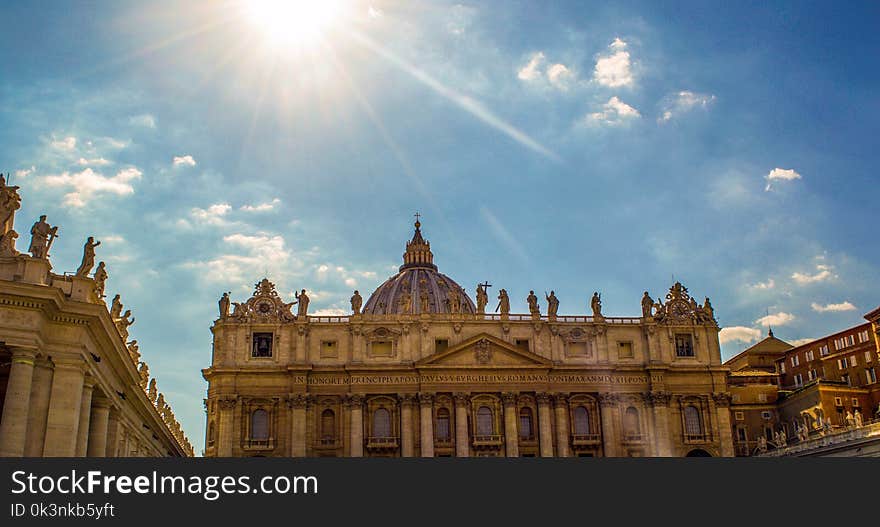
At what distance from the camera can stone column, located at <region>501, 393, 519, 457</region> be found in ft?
248

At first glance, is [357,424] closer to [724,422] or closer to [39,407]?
[724,422]

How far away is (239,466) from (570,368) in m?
55.7

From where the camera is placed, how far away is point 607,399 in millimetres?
77938

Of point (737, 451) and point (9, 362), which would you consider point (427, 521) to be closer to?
point (9, 362)

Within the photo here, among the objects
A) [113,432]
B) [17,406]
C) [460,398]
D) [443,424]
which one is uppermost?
[460,398]

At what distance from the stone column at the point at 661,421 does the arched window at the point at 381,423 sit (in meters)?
23.6

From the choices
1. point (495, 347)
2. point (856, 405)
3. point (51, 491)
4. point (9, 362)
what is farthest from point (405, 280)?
point (51, 491)

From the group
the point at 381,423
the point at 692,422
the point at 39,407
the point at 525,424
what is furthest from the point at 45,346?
the point at 692,422

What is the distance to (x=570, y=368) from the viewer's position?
256 ft

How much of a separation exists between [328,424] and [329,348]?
670 cm

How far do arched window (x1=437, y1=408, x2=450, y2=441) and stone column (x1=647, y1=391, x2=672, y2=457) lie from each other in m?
18.5

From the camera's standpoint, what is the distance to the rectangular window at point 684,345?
81.2 meters

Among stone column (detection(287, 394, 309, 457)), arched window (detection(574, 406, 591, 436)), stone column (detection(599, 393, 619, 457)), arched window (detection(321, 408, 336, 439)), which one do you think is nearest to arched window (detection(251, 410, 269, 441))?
stone column (detection(287, 394, 309, 457))

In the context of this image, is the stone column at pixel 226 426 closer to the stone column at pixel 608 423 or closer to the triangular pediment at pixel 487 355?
the triangular pediment at pixel 487 355
